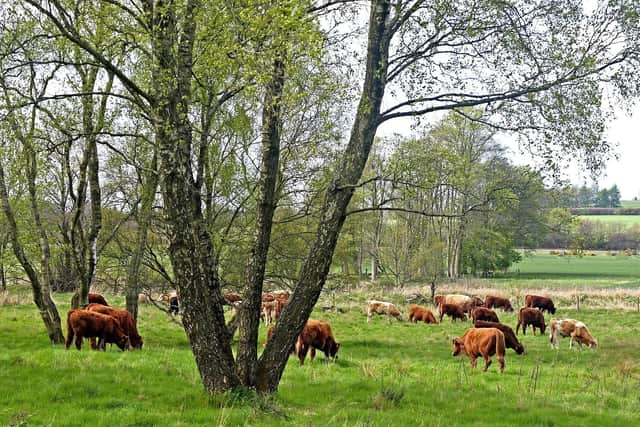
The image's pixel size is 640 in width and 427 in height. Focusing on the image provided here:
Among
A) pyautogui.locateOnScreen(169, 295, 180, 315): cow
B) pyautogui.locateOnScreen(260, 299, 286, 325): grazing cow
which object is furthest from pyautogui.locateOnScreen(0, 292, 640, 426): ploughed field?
pyautogui.locateOnScreen(260, 299, 286, 325): grazing cow

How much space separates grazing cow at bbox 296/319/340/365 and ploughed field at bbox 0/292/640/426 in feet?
1.12

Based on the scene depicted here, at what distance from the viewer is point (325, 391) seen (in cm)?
1021

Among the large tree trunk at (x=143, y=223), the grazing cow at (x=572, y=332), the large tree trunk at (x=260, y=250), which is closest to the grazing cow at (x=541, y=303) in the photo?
the grazing cow at (x=572, y=332)

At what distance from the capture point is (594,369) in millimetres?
15234

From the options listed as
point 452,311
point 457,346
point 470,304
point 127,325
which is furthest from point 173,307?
point 470,304

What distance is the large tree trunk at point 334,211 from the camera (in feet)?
29.1

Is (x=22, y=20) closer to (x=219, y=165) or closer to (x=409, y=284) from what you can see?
(x=219, y=165)

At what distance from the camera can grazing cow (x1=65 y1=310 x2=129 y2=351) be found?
13844mm

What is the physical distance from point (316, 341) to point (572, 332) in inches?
455

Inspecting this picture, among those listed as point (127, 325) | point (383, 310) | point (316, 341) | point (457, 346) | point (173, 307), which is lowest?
point (383, 310)

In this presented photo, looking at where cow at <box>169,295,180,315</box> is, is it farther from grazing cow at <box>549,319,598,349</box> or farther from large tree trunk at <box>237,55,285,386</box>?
grazing cow at <box>549,319,598,349</box>

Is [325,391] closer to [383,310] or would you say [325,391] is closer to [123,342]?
[123,342]

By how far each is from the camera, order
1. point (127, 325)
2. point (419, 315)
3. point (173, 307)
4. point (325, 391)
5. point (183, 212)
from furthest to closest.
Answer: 1. point (419, 315)
2. point (173, 307)
3. point (127, 325)
4. point (325, 391)
5. point (183, 212)

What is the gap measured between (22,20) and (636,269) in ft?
216
